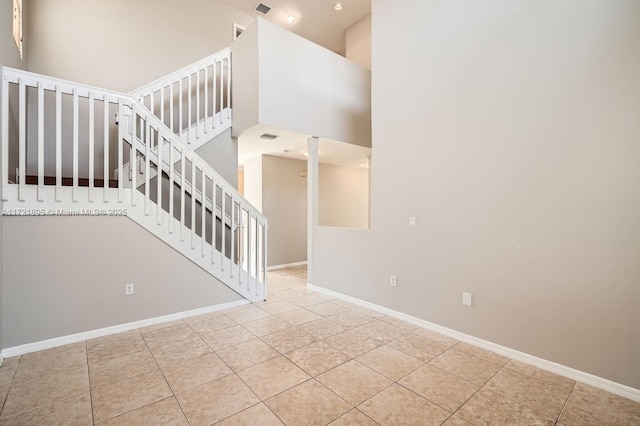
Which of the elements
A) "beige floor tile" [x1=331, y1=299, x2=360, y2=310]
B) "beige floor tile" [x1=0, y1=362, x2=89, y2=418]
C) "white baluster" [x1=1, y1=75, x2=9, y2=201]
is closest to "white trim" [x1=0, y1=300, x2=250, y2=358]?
"beige floor tile" [x1=0, y1=362, x2=89, y2=418]

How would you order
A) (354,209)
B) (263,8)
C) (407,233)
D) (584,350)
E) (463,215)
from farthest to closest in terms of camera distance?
(354,209) < (263,8) < (407,233) < (463,215) < (584,350)

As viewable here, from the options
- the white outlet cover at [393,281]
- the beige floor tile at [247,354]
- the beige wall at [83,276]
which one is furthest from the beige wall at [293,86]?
the beige floor tile at [247,354]

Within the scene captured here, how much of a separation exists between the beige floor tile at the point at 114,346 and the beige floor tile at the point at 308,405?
1.51m

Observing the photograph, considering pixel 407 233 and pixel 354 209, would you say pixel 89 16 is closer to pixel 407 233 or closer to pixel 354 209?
pixel 407 233

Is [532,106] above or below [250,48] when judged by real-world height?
below

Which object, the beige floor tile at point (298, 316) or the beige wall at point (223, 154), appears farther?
the beige wall at point (223, 154)

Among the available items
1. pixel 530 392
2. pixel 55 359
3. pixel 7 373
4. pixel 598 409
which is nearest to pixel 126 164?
pixel 55 359

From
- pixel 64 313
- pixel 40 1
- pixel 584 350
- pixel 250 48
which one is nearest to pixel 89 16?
pixel 40 1

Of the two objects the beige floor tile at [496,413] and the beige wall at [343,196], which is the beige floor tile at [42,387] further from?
the beige wall at [343,196]

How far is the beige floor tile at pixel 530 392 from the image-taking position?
1850 millimetres

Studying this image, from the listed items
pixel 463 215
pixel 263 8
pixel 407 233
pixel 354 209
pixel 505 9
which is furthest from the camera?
pixel 354 209

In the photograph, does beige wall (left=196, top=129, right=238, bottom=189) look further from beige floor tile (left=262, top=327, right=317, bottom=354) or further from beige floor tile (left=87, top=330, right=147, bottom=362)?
beige floor tile (left=262, top=327, right=317, bottom=354)

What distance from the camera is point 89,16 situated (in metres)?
4.16

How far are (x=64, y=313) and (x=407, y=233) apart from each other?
3.52 metres
